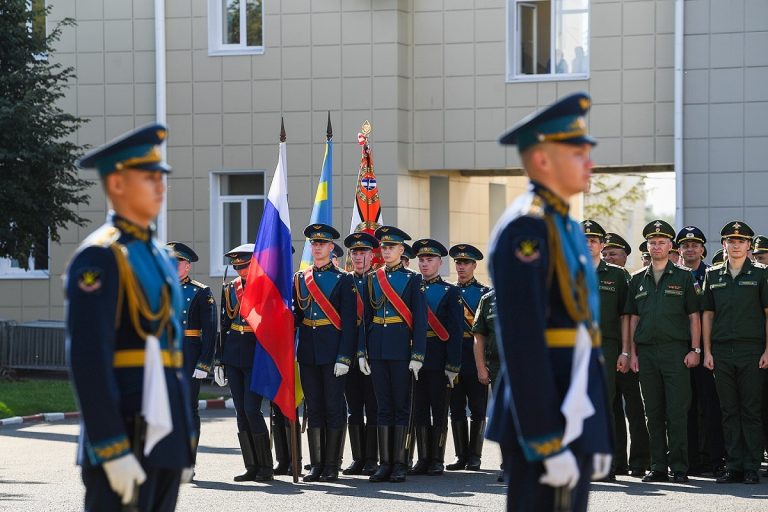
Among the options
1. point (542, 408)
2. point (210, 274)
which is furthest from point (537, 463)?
point (210, 274)

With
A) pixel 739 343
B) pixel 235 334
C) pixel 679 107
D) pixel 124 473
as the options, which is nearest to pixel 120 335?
pixel 124 473

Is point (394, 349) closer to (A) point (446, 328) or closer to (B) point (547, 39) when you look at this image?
(A) point (446, 328)

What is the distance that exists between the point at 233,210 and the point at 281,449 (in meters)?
13.1

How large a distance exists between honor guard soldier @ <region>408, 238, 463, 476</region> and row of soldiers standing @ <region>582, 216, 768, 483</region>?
1438mm

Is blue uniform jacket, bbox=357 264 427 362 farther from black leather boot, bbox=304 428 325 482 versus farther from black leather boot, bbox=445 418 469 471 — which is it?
black leather boot, bbox=445 418 469 471

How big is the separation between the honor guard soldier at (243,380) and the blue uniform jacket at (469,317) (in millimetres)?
2039

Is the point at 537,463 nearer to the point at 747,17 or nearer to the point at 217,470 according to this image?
the point at 217,470

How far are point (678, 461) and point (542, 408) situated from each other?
25.6 feet

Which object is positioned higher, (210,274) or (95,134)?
(95,134)

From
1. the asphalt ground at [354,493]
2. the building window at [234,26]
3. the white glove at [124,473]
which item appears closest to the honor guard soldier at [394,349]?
the asphalt ground at [354,493]

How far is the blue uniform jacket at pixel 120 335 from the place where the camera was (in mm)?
5355

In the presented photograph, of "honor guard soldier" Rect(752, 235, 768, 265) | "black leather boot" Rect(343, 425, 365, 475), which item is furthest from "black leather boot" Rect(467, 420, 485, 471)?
"honor guard soldier" Rect(752, 235, 768, 265)

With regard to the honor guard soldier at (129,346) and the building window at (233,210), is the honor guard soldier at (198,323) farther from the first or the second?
the building window at (233,210)

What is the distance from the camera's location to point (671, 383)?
505 inches
